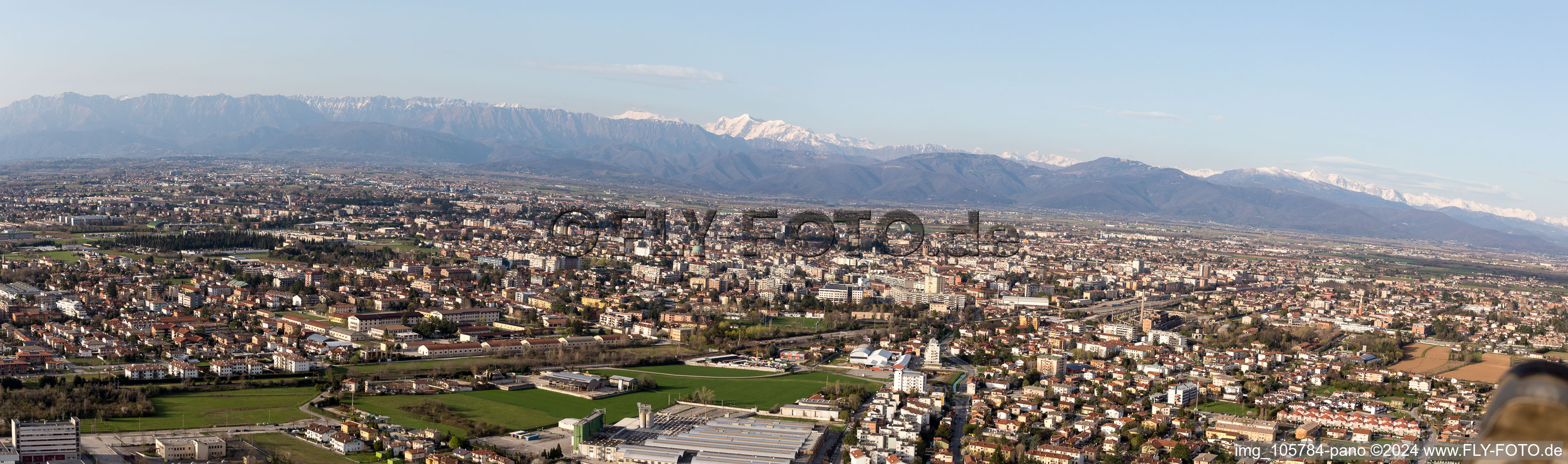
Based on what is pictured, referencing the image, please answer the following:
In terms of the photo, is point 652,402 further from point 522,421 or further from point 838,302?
point 838,302

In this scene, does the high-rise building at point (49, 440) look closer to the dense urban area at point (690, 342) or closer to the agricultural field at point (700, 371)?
the dense urban area at point (690, 342)

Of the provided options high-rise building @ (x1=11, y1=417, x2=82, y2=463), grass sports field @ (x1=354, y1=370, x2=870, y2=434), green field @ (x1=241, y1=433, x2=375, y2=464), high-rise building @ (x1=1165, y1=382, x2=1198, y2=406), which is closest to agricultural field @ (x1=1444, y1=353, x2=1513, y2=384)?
high-rise building @ (x1=1165, y1=382, x2=1198, y2=406)

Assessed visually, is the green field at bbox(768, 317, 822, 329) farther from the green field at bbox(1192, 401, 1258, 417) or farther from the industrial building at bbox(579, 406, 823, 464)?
the industrial building at bbox(579, 406, 823, 464)

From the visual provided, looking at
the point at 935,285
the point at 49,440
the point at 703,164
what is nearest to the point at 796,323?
the point at 935,285

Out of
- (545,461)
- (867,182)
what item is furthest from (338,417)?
(867,182)

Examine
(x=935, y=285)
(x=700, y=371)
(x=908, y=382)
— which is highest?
(x=935, y=285)

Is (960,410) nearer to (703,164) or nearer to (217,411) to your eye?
(217,411)

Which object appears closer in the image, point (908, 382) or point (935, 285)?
point (908, 382)

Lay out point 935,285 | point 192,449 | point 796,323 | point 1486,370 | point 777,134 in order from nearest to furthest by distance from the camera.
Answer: point 192,449
point 1486,370
point 796,323
point 935,285
point 777,134
